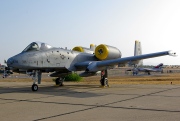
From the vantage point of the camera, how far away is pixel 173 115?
23.2 ft

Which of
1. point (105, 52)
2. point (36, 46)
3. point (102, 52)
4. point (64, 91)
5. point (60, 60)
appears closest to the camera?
point (64, 91)

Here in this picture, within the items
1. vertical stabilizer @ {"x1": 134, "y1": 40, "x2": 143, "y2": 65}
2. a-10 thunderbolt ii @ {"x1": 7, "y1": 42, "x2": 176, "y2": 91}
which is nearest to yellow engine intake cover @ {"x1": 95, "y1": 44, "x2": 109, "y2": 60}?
a-10 thunderbolt ii @ {"x1": 7, "y1": 42, "x2": 176, "y2": 91}

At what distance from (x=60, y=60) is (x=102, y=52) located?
4.30 metres

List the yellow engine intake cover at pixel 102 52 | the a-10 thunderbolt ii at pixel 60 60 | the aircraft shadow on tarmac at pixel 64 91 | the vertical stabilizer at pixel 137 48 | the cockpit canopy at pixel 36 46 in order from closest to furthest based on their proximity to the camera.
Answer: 1. the aircraft shadow on tarmac at pixel 64 91
2. the a-10 thunderbolt ii at pixel 60 60
3. the cockpit canopy at pixel 36 46
4. the yellow engine intake cover at pixel 102 52
5. the vertical stabilizer at pixel 137 48

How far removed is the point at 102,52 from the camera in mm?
20484

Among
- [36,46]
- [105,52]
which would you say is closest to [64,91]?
[36,46]

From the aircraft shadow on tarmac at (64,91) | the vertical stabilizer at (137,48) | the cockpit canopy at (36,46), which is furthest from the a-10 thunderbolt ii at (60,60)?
the vertical stabilizer at (137,48)

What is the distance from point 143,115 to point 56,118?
2600 millimetres

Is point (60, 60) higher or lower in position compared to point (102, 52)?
lower

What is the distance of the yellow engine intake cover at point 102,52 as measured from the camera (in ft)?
66.4

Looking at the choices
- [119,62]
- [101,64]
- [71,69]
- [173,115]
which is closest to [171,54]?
[119,62]

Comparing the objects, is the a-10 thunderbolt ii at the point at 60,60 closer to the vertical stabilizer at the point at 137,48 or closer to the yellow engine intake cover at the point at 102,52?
the yellow engine intake cover at the point at 102,52

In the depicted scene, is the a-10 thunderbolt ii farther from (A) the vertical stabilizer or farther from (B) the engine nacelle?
(A) the vertical stabilizer

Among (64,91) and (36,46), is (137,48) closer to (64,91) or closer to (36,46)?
(64,91)
